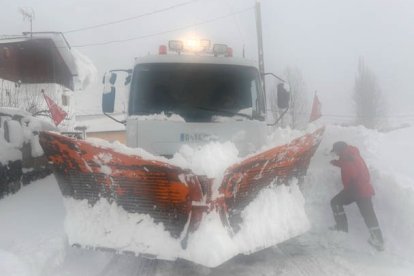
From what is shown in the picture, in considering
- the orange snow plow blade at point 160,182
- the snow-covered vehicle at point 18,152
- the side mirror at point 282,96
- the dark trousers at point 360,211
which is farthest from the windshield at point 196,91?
the snow-covered vehicle at point 18,152

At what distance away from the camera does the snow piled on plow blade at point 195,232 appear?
3.90 m

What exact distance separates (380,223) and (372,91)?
54.1m

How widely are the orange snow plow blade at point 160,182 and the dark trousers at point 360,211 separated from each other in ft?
4.55

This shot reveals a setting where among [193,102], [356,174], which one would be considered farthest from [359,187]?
[193,102]

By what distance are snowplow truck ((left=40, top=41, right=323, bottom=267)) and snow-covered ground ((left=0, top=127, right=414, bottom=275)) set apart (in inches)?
17.2

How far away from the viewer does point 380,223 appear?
595 cm

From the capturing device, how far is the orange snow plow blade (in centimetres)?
392

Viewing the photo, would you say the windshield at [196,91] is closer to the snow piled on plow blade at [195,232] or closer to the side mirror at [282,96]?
the side mirror at [282,96]

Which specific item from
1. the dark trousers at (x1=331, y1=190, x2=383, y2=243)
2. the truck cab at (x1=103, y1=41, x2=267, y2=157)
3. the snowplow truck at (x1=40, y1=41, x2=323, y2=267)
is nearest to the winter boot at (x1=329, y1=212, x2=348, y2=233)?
the dark trousers at (x1=331, y1=190, x2=383, y2=243)

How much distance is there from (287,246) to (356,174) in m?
1.33

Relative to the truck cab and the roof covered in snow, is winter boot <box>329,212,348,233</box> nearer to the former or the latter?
the truck cab

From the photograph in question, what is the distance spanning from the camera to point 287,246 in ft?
18.5

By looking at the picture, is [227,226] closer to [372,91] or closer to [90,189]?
[90,189]

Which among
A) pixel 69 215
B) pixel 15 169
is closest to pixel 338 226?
pixel 69 215
